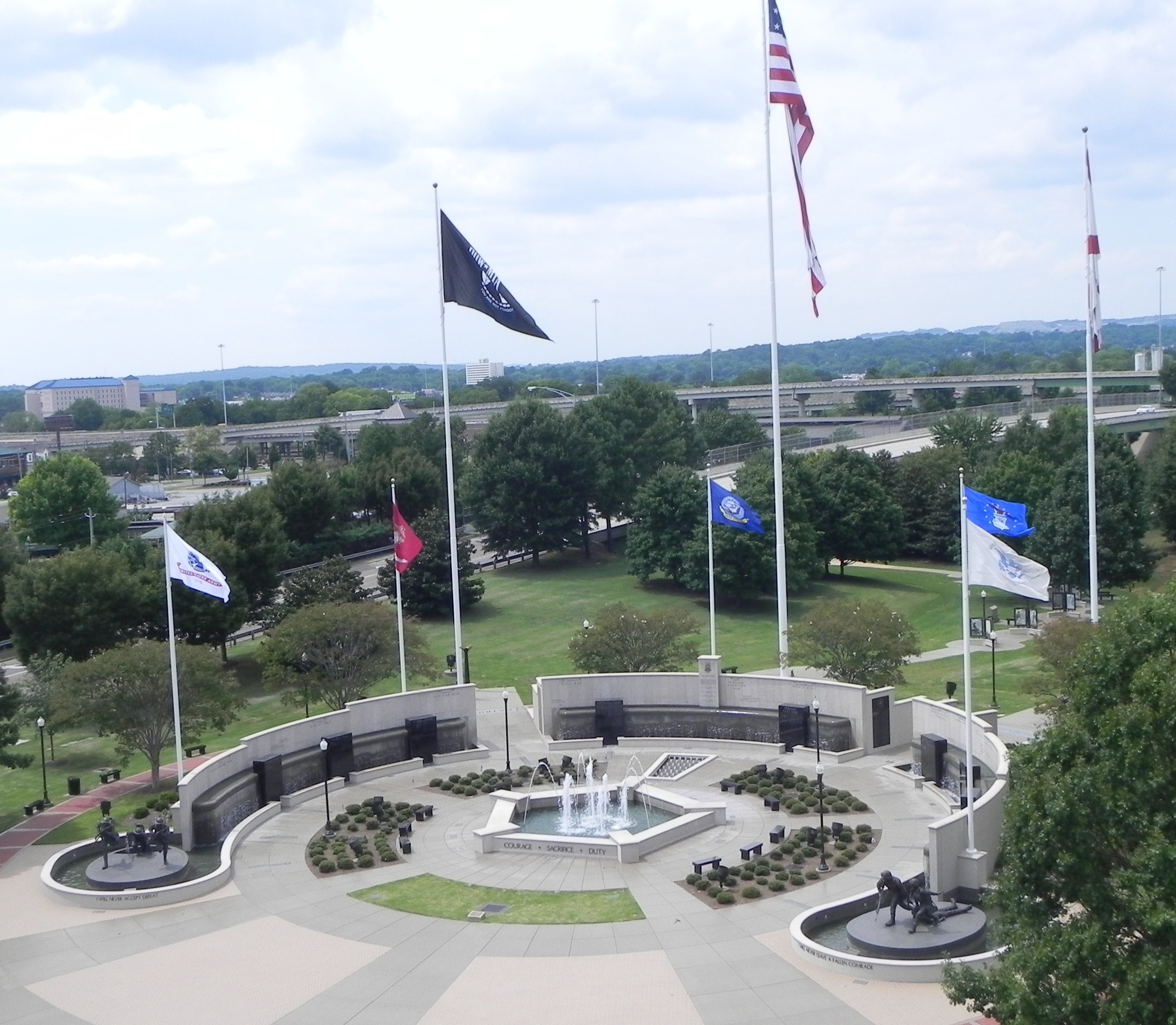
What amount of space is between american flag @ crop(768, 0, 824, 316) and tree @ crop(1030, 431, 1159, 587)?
113 feet

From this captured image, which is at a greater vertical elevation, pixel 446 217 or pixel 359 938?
pixel 446 217

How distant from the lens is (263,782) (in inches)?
1547

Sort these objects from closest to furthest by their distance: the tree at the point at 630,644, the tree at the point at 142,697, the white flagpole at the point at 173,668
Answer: the white flagpole at the point at 173,668
the tree at the point at 142,697
the tree at the point at 630,644

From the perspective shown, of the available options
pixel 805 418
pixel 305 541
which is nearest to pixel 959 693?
pixel 305 541

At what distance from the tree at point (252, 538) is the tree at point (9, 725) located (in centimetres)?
2221

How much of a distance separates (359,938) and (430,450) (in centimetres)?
8444

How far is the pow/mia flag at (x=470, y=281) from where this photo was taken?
42.2 metres

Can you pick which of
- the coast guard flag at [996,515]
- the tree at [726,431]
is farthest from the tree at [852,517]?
the coast guard flag at [996,515]

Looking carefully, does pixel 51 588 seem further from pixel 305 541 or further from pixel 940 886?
pixel 940 886

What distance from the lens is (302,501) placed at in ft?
272

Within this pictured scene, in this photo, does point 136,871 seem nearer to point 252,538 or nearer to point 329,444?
point 252,538

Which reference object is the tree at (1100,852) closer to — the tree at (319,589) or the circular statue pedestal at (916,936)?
the circular statue pedestal at (916,936)

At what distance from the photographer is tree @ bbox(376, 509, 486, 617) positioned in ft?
237

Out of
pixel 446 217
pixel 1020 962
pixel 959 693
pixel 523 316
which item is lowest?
pixel 959 693
